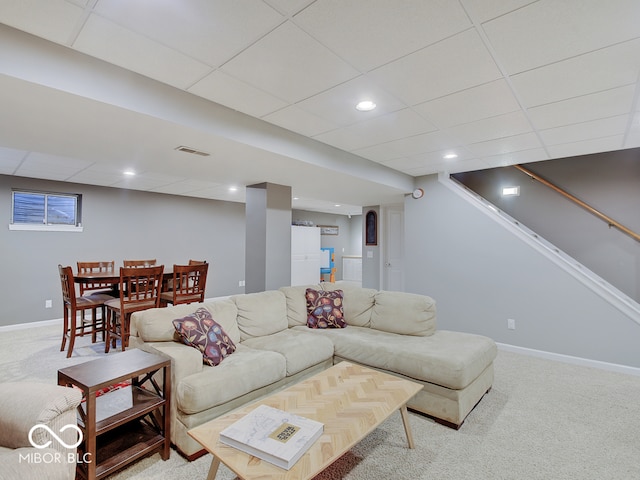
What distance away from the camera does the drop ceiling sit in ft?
4.94

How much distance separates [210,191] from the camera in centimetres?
618

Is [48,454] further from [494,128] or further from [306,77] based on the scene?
[494,128]

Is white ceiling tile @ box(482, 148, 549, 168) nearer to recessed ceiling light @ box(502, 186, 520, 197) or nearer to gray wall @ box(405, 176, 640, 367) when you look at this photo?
gray wall @ box(405, 176, 640, 367)

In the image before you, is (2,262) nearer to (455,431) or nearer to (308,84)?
(308,84)

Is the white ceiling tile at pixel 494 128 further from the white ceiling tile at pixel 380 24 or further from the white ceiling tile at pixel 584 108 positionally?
the white ceiling tile at pixel 380 24

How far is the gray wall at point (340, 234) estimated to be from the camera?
32.7ft

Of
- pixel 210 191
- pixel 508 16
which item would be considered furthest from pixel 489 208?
pixel 210 191

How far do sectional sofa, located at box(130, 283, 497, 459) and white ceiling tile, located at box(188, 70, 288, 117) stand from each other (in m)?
1.62

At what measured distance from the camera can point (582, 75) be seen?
1.98 m

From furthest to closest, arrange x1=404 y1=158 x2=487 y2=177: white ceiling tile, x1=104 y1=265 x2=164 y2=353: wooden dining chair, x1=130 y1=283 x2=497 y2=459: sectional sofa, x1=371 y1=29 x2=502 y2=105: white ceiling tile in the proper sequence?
x1=404 y1=158 x2=487 y2=177: white ceiling tile
x1=104 y1=265 x2=164 y2=353: wooden dining chair
x1=130 y1=283 x2=497 y2=459: sectional sofa
x1=371 y1=29 x2=502 y2=105: white ceiling tile

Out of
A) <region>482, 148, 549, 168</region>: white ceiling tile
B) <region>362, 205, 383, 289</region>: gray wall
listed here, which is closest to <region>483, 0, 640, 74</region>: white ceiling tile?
<region>482, 148, 549, 168</region>: white ceiling tile

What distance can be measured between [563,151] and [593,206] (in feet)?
4.67

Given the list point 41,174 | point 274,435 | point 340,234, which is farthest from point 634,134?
point 340,234

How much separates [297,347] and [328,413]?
3.26 feet
